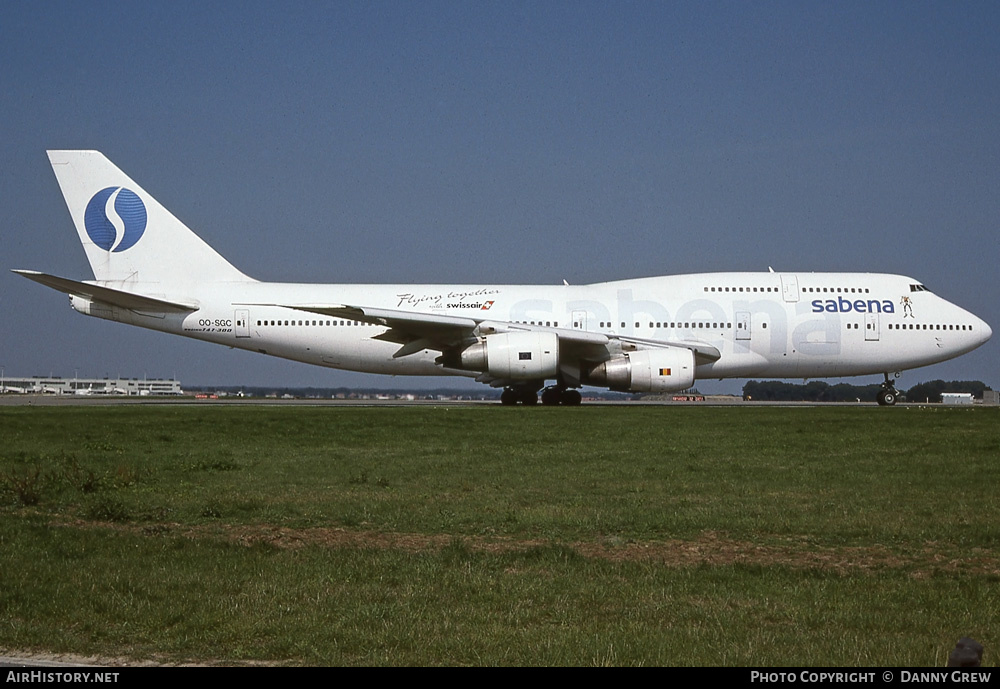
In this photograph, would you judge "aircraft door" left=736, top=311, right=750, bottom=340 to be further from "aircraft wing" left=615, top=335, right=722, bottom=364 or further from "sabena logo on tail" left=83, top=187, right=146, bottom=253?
"sabena logo on tail" left=83, top=187, right=146, bottom=253

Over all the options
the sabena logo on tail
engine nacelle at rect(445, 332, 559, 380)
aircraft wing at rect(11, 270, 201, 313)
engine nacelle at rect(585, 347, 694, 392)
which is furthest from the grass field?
the sabena logo on tail

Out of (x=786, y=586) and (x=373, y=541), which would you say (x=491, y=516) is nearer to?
(x=373, y=541)

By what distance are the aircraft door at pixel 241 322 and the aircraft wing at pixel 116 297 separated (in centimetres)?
122

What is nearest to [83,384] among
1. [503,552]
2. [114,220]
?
[114,220]

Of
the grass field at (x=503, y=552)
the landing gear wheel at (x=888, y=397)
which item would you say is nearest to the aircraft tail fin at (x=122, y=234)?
the grass field at (x=503, y=552)

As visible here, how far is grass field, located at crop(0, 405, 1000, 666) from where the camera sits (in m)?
5.57

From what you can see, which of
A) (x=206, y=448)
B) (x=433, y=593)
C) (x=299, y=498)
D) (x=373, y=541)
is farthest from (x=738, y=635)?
(x=206, y=448)

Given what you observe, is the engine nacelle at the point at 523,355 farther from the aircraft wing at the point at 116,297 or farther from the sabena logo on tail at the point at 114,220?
the sabena logo on tail at the point at 114,220

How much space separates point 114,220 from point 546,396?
1464 centimetres

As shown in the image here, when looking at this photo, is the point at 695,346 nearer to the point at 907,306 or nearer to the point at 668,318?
the point at 668,318

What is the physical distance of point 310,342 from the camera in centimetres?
2938

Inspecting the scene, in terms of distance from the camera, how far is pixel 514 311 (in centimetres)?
2908

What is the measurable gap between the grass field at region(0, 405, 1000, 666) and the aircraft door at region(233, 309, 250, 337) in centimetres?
1331

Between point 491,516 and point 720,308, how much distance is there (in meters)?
21.0
